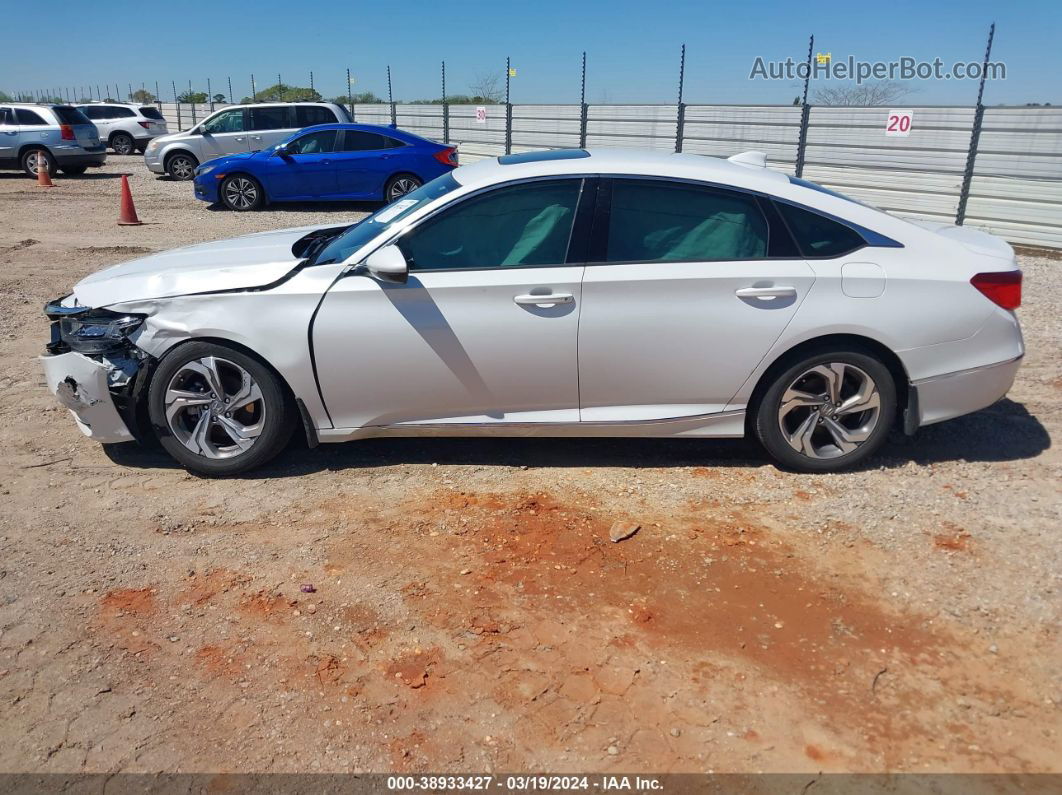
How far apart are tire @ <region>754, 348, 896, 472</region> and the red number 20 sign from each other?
38.9 feet

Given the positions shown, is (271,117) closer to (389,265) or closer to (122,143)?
(122,143)

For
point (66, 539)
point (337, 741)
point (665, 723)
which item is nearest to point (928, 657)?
point (665, 723)

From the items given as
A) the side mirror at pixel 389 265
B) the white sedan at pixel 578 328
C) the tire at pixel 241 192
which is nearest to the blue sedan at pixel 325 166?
the tire at pixel 241 192

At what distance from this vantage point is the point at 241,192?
575 inches

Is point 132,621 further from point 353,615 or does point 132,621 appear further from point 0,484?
point 0,484

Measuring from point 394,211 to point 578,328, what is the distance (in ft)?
4.21

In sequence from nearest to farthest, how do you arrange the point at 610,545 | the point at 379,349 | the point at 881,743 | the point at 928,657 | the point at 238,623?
the point at 881,743
the point at 928,657
the point at 238,623
the point at 610,545
the point at 379,349

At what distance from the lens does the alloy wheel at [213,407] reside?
14.1ft

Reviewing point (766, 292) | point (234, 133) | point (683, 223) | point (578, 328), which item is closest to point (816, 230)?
point (766, 292)

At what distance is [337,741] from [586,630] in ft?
3.25

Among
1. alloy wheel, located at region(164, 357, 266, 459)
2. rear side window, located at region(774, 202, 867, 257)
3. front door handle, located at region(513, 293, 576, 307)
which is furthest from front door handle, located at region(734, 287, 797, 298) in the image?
alloy wheel, located at region(164, 357, 266, 459)

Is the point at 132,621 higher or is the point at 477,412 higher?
the point at 477,412

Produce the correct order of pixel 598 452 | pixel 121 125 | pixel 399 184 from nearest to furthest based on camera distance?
pixel 598 452 < pixel 399 184 < pixel 121 125

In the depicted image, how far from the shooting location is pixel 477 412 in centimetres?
437
